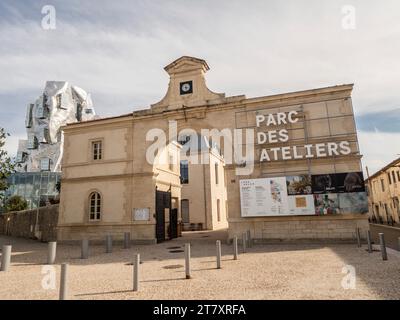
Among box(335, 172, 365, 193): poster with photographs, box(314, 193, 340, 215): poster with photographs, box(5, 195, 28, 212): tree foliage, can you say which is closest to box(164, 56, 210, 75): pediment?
box(335, 172, 365, 193): poster with photographs

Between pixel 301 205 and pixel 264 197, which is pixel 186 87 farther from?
pixel 301 205

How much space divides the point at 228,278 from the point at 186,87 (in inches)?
493

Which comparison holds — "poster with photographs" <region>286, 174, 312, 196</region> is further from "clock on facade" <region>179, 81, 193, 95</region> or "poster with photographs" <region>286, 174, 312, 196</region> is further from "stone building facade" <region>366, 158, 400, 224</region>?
"stone building facade" <region>366, 158, 400, 224</region>

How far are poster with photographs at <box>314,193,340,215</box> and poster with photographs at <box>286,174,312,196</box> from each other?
569mm

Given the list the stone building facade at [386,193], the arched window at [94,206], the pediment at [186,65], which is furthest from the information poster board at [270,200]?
the stone building facade at [386,193]

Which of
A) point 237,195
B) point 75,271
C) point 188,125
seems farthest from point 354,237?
point 75,271

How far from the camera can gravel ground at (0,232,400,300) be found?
5.52m

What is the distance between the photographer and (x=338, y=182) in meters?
13.5

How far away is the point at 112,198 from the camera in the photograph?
17016 millimetres

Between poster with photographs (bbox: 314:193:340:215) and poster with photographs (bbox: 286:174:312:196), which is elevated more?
poster with photographs (bbox: 286:174:312:196)

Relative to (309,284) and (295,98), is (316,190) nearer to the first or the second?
(295,98)

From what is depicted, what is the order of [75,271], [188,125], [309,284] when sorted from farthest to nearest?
[188,125], [75,271], [309,284]

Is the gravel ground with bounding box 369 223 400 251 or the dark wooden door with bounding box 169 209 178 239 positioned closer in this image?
the gravel ground with bounding box 369 223 400 251
